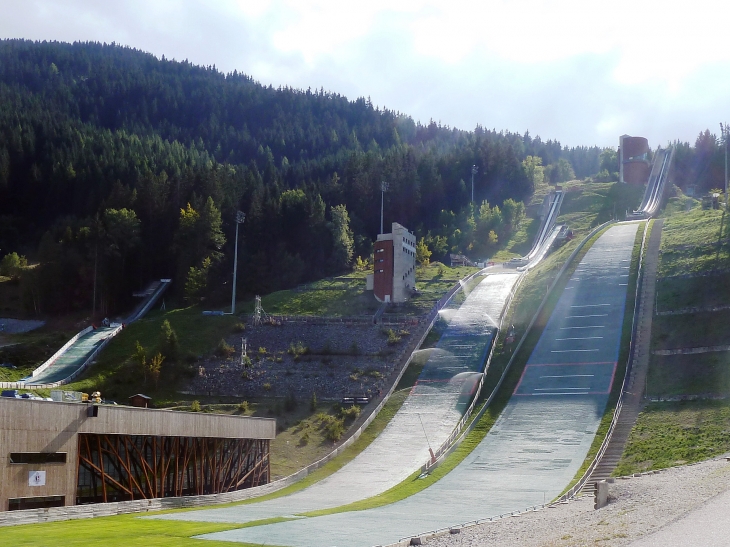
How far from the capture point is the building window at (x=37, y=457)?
23.5m

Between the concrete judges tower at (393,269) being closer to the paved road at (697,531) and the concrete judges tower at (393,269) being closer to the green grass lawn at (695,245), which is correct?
the green grass lawn at (695,245)

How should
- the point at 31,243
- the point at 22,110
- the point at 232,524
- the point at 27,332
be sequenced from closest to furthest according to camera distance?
the point at 232,524 < the point at 27,332 < the point at 31,243 < the point at 22,110

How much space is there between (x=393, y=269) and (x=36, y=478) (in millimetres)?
50084

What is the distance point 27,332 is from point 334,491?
1840 inches

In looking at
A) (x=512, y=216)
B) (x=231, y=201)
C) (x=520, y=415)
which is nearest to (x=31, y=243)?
(x=231, y=201)

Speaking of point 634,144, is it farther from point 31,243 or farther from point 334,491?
point 334,491

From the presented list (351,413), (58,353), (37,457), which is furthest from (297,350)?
(37,457)

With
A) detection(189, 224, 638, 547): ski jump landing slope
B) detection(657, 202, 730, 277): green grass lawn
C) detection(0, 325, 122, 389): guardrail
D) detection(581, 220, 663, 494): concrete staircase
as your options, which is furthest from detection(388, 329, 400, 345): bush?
detection(0, 325, 122, 389): guardrail

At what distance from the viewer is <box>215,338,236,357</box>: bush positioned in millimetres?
58625

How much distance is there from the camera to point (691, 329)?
50969 millimetres

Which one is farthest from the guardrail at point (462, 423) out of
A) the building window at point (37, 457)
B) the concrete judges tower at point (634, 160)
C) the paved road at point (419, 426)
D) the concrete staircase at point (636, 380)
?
the concrete judges tower at point (634, 160)

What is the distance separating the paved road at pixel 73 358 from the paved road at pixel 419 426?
77.5 ft

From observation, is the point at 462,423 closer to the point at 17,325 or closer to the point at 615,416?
the point at 615,416

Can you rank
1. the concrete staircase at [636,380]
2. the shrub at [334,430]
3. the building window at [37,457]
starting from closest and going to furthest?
1. the building window at [37,457]
2. the concrete staircase at [636,380]
3. the shrub at [334,430]
